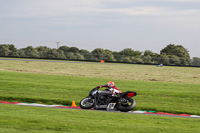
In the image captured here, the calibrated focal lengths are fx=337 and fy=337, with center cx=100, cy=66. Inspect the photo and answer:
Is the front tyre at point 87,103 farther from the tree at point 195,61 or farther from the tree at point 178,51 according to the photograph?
the tree at point 178,51

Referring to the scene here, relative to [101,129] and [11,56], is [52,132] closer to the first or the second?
[101,129]

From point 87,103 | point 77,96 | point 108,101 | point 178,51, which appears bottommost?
point 77,96

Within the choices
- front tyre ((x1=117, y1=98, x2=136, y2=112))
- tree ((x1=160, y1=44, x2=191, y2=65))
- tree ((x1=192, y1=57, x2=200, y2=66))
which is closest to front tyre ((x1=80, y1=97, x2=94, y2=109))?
front tyre ((x1=117, y1=98, x2=136, y2=112))

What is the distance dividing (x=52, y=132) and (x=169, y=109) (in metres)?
8.62

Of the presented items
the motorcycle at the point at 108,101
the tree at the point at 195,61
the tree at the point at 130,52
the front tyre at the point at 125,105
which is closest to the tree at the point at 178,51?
the tree at the point at 130,52

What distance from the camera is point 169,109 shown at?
16.8m

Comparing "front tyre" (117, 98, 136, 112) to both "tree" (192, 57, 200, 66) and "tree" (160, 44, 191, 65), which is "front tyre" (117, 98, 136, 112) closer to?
"tree" (192, 57, 200, 66)

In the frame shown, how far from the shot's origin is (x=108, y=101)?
15.8 m

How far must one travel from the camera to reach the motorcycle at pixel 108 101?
603 inches

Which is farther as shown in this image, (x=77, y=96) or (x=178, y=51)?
(x=178, y=51)

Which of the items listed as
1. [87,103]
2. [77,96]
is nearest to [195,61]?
[77,96]

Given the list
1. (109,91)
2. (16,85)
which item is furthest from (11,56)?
(109,91)

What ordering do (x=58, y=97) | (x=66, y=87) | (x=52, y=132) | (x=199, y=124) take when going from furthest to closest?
1. (x=66, y=87)
2. (x=58, y=97)
3. (x=199, y=124)
4. (x=52, y=132)

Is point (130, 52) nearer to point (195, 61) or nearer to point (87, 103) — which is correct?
point (195, 61)
